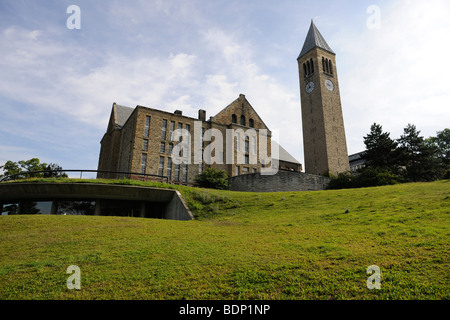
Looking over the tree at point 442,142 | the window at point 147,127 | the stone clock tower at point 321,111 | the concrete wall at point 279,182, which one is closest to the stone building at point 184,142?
the window at point 147,127

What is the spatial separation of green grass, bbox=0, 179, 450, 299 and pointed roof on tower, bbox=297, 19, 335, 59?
53.0 m

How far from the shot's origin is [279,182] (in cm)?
3491

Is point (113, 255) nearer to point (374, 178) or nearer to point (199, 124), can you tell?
point (374, 178)

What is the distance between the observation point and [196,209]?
21688 millimetres

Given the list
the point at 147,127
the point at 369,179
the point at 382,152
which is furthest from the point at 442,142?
the point at 147,127

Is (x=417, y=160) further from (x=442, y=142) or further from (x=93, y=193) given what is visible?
(x=93, y=193)

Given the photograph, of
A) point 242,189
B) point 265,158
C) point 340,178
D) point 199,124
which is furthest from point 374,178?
point 199,124

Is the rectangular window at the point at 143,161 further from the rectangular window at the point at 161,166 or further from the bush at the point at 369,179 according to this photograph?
the bush at the point at 369,179

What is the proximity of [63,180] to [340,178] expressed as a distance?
96.1 feet

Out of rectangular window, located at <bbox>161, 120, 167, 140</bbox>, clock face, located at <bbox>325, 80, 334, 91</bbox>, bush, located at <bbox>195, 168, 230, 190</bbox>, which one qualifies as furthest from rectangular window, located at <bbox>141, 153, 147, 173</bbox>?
clock face, located at <bbox>325, 80, 334, 91</bbox>

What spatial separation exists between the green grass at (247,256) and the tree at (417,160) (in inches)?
1194

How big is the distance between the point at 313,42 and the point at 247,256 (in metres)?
63.0

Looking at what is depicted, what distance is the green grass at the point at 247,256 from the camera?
252 inches

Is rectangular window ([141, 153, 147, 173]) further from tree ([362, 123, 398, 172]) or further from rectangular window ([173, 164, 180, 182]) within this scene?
tree ([362, 123, 398, 172])
